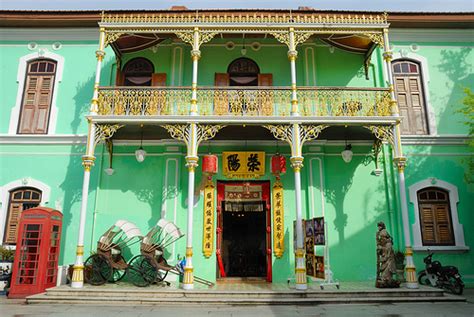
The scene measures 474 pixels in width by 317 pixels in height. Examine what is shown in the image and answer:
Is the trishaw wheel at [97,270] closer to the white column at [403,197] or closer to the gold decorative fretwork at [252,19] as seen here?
the gold decorative fretwork at [252,19]

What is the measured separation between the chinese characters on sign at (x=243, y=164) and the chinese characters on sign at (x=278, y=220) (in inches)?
26.9

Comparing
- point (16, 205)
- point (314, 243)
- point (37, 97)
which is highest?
point (37, 97)

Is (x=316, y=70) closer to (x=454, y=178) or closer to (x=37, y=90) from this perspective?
(x=454, y=178)

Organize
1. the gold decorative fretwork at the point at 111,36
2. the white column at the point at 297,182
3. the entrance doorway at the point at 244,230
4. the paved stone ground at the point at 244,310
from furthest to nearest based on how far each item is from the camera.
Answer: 1. the entrance doorway at the point at 244,230
2. the gold decorative fretwork at the point at 111,36
3. the white column at the point at 297,182
4. the paved stone ground at the point at 244,310

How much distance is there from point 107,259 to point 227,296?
10.8 feet

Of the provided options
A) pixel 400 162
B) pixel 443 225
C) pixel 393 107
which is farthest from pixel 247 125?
pixel 443 225

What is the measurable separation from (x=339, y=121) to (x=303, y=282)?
4271 millimetres

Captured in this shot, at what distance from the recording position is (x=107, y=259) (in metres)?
9.34

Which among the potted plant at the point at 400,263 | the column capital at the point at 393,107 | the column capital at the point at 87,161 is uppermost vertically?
the column capital at the point at 393,107

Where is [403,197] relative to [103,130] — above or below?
below

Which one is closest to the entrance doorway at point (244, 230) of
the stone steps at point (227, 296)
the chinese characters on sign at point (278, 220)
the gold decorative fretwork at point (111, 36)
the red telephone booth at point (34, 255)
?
the chinese characters on sign at point (278, 220)

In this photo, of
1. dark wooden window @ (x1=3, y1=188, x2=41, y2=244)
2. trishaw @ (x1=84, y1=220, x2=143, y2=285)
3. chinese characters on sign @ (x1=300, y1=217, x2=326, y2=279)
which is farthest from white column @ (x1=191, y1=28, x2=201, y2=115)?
dark wooden window @ (x1=3, y1=188, x2=41, y2=244)

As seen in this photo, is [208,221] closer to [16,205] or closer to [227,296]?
[227,296]

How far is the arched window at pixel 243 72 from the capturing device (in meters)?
11.8
